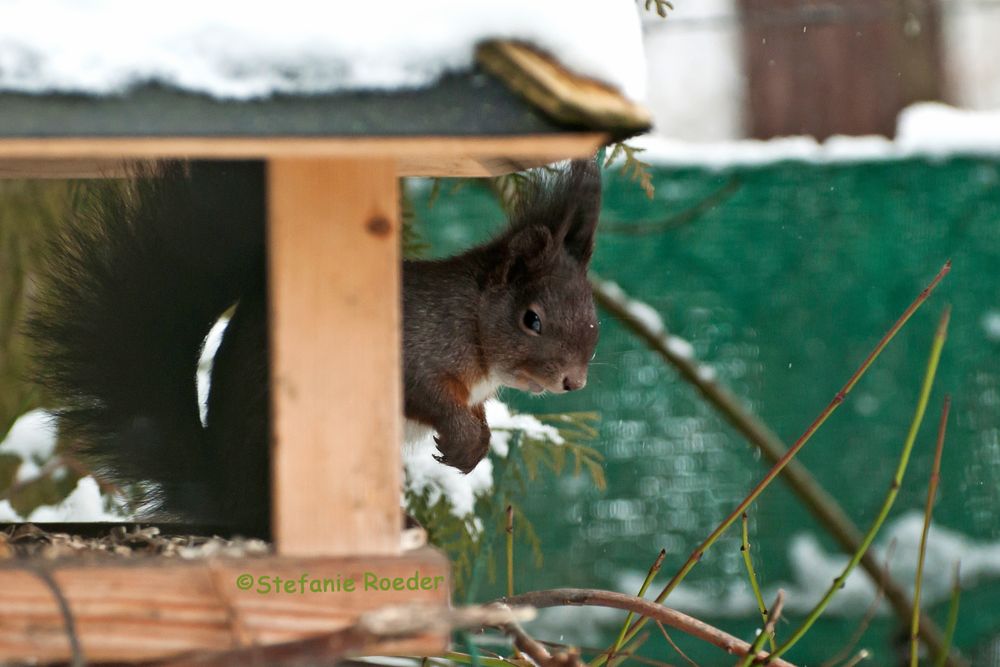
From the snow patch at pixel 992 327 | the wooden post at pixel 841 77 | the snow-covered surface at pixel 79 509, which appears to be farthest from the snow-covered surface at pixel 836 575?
the wooden post at pixel 841 77

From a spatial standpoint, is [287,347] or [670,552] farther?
[670,552]

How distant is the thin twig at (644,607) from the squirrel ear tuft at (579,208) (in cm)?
43

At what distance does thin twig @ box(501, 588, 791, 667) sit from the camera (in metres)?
1.24

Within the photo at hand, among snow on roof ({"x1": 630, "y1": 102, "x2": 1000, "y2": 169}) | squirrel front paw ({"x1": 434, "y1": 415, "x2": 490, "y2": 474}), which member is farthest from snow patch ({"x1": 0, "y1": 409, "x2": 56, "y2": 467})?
snow on roof ({"x1": 630, "y1": 102, "x2": 1000, "y2": 169})

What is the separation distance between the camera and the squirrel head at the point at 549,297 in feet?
5.00

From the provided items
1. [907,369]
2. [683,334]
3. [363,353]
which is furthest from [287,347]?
[907,369]

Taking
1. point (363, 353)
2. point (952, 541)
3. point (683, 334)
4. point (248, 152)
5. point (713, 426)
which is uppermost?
point (248, 152)

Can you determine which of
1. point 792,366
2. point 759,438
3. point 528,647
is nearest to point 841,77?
point 792,366

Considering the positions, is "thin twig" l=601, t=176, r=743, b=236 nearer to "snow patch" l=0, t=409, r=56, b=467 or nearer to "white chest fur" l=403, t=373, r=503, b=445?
"white chest fur" l=403, t=373, r=503, b=445

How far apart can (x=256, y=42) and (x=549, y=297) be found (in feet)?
2.51

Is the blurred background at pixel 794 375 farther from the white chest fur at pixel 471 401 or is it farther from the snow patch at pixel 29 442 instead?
the white chest fur at pixel 471 401

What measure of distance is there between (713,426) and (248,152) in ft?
8.20

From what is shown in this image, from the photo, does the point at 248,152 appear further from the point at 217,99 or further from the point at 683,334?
the point at 683,334

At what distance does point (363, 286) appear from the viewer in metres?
0.97
